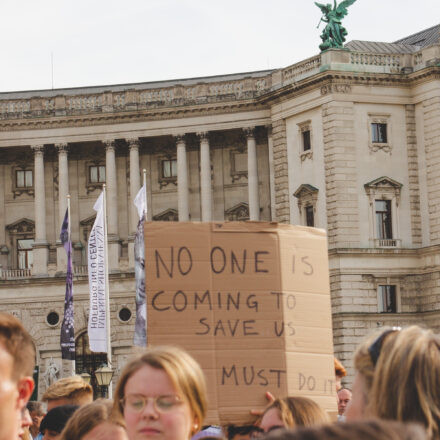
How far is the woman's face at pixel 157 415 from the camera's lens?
7441mm

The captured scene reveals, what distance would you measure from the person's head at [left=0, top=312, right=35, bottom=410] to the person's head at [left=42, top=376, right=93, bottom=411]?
643cm

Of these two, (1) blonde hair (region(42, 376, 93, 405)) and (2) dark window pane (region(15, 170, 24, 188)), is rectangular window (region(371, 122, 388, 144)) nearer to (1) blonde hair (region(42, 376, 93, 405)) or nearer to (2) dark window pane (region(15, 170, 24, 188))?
(2) dark window pane (region(15, 170, 24, 188))

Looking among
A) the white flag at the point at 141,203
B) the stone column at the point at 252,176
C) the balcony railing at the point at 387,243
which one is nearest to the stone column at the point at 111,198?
the stone column at the point at 252,176

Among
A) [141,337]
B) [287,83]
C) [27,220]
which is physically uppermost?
[287,83]

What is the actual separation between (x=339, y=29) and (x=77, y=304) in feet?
68.7

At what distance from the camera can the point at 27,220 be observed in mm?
72188

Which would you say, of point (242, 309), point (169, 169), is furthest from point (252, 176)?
point (242, 309)

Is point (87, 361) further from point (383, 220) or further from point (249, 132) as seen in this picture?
point (383, 220)

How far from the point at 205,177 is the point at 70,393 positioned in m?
56.7

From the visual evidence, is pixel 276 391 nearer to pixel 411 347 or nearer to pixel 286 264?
pixel 286 264

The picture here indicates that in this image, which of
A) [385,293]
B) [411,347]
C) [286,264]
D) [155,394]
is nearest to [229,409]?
[286,264]

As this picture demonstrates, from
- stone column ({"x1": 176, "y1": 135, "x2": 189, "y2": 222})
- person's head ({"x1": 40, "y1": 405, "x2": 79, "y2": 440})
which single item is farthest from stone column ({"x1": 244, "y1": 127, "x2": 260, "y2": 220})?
person's head ({"x1": 40, "y1": 405, "x2": 79, "y2": 440})

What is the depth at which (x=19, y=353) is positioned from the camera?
6.09 m

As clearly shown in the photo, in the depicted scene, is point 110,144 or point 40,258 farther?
point 110,144
